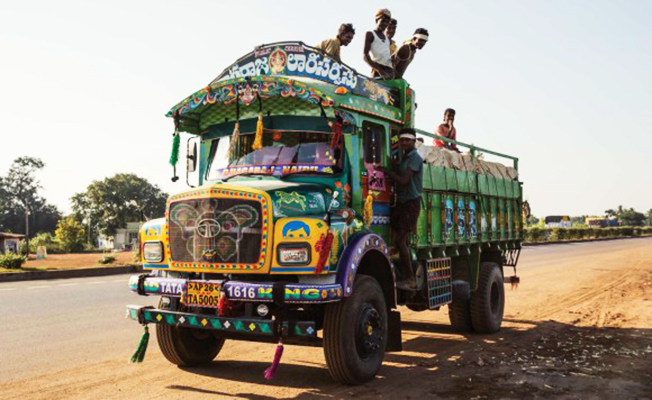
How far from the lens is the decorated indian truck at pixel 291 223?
5844 millimetres

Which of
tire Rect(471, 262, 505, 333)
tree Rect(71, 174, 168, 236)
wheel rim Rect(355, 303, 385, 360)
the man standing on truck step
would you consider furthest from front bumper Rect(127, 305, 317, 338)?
tree Rect(71, 174, 168, 236)

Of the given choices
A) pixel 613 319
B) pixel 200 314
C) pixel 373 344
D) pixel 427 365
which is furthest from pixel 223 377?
pixel 613 319

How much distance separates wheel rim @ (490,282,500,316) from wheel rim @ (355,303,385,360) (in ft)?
13.9

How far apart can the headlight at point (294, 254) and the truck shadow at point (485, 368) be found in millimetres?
1206

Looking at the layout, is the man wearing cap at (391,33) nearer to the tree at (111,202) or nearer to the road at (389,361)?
the road at (389,361)

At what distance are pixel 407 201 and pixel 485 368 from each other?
6.61 feet

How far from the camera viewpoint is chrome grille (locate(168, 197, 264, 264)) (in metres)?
5.93

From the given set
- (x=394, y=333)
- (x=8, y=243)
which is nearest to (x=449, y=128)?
(x=394, y=333)

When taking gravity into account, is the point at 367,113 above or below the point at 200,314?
above

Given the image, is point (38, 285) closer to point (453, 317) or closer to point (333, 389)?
point (453, 317)

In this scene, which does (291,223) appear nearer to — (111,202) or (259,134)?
(259,134)

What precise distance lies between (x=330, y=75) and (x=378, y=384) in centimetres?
321

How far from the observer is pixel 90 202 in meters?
97.9

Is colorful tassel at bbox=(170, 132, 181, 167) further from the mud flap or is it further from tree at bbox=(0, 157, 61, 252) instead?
tree at bbox=(0, 157, 61, 252)
